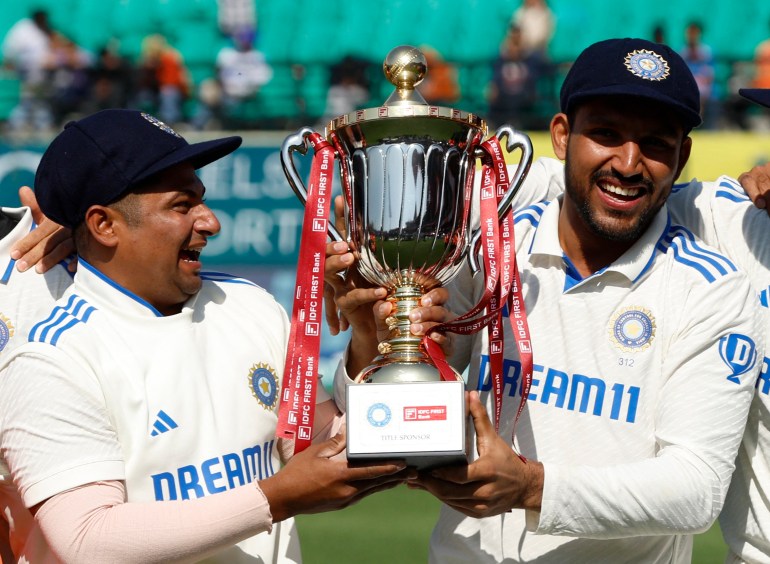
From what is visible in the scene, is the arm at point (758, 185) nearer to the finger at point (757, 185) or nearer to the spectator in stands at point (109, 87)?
the finger at point (757, 185)

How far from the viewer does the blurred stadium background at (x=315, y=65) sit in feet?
30.1

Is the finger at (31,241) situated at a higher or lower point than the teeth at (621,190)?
lower

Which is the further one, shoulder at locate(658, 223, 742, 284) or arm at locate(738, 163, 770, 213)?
arm at locate(738, 163, 770, 213)

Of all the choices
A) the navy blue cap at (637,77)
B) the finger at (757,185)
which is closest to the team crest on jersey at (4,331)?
the navy blue cap at (637,77)

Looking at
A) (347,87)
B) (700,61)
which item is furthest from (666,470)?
(700,61)

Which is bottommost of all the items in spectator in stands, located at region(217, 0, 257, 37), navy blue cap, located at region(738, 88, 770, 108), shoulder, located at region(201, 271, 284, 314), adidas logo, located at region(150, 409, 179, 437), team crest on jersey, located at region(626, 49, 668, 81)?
adidas logo, located at region(150, 409, 179, 437)

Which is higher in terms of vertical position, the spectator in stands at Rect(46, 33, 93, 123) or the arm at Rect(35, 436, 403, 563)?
the spectator in stands at Rect(46, 33, 93, 123)

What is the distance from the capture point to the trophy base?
89.5 inches

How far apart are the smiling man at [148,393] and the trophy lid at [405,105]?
38cm

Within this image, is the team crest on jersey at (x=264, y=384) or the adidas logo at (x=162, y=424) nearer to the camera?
the adidas logo at (x=162, y=424)

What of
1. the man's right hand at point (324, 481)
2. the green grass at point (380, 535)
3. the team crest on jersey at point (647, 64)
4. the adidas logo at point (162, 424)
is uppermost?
the team crest on jersey at point (647, 64)

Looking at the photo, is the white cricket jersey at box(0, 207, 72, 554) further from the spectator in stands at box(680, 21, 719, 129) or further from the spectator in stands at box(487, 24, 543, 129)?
the spectator in stands at box(680, 21, 719, 129)

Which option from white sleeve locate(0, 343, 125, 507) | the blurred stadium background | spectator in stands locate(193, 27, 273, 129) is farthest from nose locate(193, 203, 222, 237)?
spectator in stands locate(193, 27, 273, 129)

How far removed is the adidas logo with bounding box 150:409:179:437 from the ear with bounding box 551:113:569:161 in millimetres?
1103
